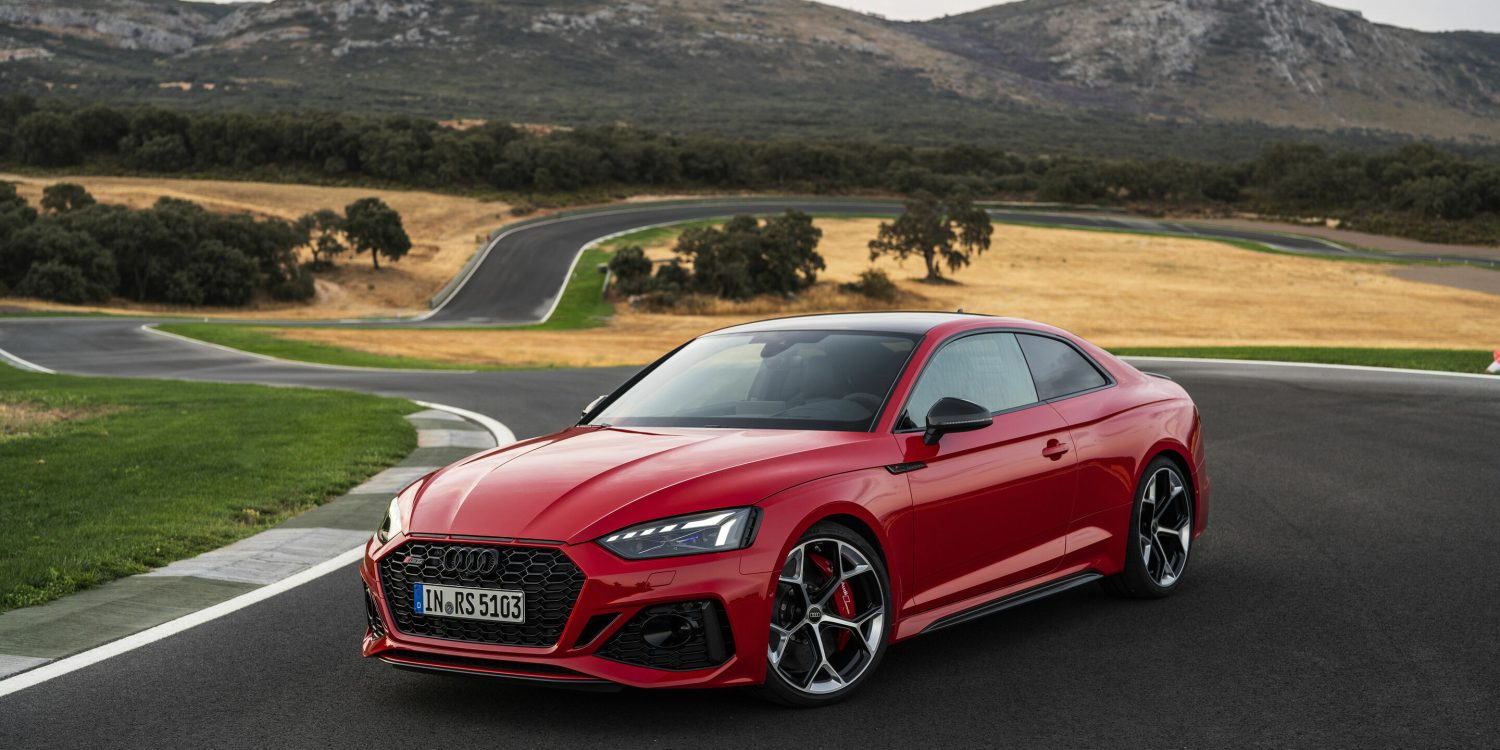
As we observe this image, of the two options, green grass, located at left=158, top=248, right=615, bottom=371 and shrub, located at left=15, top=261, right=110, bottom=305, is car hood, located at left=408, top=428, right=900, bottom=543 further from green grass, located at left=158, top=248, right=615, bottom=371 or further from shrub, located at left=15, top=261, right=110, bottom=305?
shrub, located at left=15, top=261, right=110, bottom=305

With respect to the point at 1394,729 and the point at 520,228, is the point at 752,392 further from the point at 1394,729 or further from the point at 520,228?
the point at 520,228

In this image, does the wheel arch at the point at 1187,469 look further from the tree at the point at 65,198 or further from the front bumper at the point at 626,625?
the tree at the point at 65,198

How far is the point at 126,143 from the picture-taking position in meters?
96.4

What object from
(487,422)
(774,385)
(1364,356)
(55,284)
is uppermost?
(774,385)

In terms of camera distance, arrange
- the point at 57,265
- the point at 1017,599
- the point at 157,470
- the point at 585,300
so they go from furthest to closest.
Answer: the point at 585,300, the point at 57,265, the point at 157,470, the point at 1017,599

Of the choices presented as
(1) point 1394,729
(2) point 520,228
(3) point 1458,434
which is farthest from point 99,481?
(2) point 520,228

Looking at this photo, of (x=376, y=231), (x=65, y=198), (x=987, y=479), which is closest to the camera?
(x=987, y=479)

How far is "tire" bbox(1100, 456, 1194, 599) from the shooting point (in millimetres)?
7355

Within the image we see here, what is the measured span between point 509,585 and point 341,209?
84.0m

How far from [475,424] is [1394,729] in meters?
12.9

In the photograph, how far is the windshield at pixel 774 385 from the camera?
6176 mm

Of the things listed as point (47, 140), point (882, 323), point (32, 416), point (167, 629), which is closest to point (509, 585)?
point (882, 323)

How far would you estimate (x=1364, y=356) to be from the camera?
26719mm

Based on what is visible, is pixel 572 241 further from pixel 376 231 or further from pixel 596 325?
pixel 596 325
